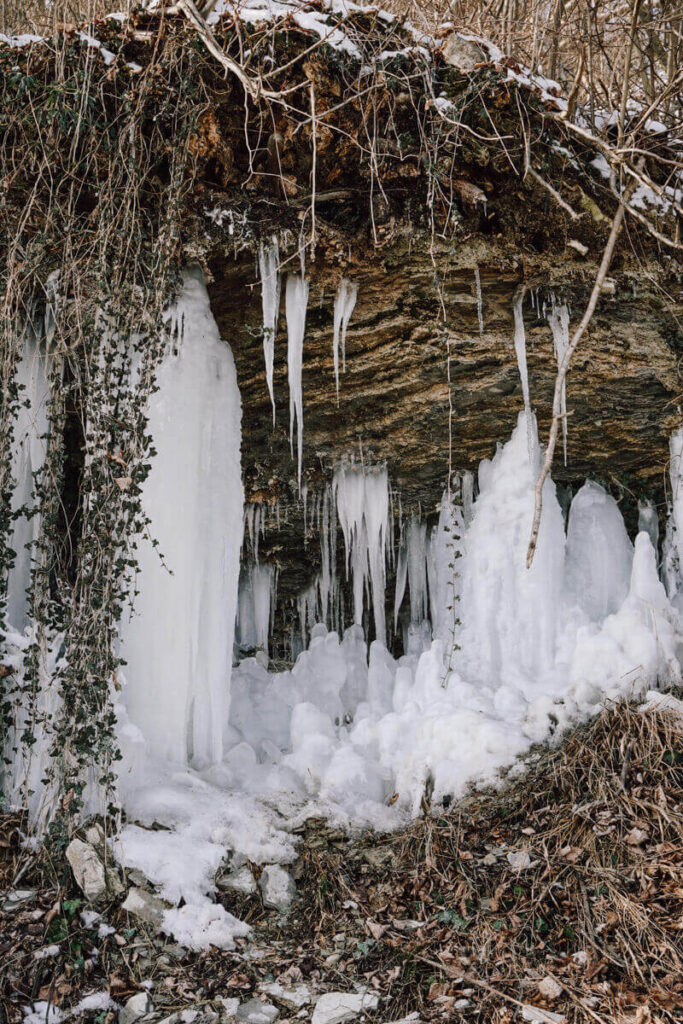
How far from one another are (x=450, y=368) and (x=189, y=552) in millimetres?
1924

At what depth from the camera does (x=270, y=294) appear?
4.52 metres

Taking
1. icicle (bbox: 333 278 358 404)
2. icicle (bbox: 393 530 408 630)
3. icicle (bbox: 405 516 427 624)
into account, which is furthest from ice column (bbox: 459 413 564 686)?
icicle (bbox: 333 278 358 404)

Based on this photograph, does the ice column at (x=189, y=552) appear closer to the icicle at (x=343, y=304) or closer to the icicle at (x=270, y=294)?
the icicle at (x=270, y=294)

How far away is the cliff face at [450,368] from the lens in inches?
178

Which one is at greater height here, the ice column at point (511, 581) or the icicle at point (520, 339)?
the icicle at point (520, 339)

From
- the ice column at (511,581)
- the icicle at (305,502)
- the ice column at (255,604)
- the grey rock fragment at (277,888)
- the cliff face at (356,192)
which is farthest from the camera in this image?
the ice column at (255,604)

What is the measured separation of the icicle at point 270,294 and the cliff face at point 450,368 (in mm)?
103

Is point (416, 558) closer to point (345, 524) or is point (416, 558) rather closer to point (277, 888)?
point (345, 524)

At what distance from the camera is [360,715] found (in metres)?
5.58

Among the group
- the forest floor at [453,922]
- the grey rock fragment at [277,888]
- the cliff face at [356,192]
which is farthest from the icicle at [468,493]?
the grey rock fragment at [277,888]

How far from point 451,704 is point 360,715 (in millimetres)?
899

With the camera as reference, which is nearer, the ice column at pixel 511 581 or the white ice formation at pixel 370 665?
the white ice formation at pixel 370 665

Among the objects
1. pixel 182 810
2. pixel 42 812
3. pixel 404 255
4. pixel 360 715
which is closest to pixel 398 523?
pixel 360 715

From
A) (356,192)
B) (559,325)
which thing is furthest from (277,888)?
(356,192)
